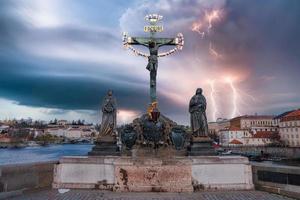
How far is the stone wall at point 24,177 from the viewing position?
873 centimetres

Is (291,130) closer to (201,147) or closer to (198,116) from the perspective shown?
(198,116)

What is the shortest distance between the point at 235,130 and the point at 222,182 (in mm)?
111231

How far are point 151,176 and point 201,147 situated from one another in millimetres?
3245

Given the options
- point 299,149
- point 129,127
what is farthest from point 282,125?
point 129,127

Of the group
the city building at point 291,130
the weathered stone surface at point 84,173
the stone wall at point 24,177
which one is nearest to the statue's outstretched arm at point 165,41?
the weathered stone surface at point 84,173

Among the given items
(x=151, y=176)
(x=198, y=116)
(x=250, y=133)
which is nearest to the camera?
(x=151, y=176)

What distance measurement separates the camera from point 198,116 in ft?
41.0

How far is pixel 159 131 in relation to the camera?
40.5 ft

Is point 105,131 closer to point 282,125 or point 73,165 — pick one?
point 73,165

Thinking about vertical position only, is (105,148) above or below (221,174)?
above

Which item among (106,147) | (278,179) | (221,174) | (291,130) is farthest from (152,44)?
(291,130)

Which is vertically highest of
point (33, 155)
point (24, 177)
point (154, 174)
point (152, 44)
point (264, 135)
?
point (152, 44)

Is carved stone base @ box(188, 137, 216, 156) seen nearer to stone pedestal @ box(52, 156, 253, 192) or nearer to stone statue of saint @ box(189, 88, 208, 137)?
stone statue of saint @ box(189, 88, 208, 137)

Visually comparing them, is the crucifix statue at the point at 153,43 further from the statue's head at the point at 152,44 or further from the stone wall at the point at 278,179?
the stone wall at the point at 278,179
